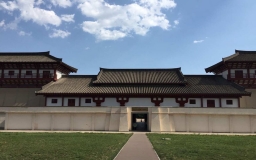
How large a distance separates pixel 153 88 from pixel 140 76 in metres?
4.50

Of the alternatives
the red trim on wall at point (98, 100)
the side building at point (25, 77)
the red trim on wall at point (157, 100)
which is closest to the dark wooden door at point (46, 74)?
the side building at point (25, 77)

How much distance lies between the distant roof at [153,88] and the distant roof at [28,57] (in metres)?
4.17

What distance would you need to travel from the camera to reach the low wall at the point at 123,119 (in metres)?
29.3

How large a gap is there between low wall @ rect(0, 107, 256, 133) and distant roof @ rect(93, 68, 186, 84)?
273 inches

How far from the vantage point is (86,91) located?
112 feet

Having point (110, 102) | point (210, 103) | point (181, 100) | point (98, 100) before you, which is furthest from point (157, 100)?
point (98, 100)

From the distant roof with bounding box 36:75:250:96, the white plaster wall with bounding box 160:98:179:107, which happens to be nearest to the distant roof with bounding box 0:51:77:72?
the distant roof with bounding box 36:75:250:96

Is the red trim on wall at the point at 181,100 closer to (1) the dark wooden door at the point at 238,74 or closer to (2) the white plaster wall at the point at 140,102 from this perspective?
(2) the white plaster wall at the point at 140,102

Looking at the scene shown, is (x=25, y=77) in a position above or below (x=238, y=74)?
below

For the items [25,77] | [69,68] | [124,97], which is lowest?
[124,97]

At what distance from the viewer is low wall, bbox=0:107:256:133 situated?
2930 centimetres

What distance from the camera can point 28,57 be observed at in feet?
132

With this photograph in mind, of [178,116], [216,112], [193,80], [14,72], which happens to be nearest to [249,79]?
[193,80]

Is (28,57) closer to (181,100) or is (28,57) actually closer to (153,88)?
(153,88)
